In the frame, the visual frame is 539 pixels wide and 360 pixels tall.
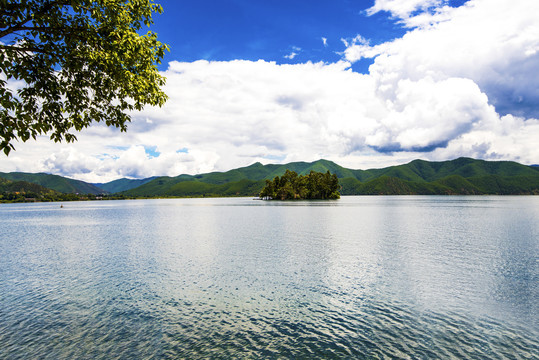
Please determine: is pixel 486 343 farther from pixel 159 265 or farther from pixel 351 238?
pixel 351 238

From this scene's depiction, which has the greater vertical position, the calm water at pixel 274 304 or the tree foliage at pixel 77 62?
the tree foliage at pixel 77 62

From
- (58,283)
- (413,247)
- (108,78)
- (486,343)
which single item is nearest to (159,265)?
(58,283)

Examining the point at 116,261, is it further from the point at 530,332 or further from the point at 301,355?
the point at 530,332

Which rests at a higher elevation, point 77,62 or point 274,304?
point 77,62

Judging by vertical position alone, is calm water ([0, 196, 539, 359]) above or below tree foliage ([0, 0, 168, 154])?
below

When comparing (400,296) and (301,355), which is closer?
(301,355)

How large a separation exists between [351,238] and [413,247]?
12.8 meters

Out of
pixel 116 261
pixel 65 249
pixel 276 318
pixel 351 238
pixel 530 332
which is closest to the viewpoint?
pixel 530 332

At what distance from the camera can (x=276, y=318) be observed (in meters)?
21.8

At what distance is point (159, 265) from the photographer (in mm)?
39656

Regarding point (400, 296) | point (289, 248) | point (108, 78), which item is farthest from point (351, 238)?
point (108, 78)

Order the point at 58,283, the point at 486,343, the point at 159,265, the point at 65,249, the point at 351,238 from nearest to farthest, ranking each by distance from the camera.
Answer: the point at 486,343 < the point at 58,283 < the point at 159,265 < the point at 65,249 < the point at 351,238

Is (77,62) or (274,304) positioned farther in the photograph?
(274,304)

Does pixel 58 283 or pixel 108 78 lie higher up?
pixel 108 78
